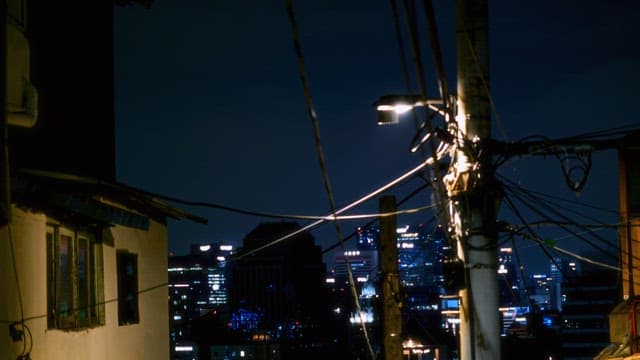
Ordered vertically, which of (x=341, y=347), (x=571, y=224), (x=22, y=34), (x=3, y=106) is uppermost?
(x=22, y=34)

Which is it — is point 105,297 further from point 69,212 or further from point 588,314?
point 588,314

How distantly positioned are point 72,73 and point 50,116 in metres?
2.04

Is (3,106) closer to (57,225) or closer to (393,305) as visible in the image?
(57,225)

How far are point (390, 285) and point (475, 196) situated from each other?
18.2ft

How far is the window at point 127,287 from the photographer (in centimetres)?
1563

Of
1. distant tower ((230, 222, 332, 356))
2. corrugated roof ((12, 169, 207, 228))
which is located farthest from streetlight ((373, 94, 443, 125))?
distant tower ((230, 222, 332, 356))

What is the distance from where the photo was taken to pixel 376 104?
1302 centimetres

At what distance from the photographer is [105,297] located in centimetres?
1450

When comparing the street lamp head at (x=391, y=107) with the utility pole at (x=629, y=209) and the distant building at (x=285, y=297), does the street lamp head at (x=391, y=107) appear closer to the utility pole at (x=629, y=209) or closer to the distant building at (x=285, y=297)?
the utility pole at (x=629, y=209)

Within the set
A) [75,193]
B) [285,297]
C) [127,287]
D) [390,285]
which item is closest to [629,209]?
[390,285]

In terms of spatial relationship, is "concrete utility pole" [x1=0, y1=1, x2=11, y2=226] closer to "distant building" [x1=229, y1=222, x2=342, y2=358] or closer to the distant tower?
"distant building" [x1=229, y1=222, x2=342, y2=358]

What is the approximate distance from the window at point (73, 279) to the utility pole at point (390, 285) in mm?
5434

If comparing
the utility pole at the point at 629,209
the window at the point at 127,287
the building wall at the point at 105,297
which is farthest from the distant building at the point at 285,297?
the window at the point at 127,287

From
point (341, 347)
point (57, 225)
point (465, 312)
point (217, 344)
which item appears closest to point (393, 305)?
point (465, 312)
